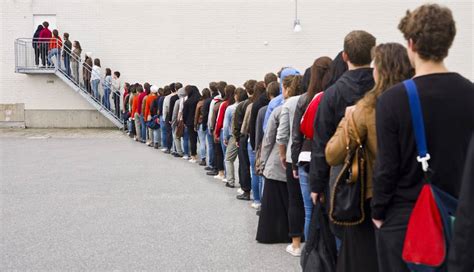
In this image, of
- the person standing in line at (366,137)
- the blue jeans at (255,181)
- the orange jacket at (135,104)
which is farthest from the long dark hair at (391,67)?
the orange jacket at (135,104)

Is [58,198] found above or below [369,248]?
below

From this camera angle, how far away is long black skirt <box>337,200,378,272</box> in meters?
3.99

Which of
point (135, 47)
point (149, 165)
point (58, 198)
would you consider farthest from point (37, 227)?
point (135, 47)

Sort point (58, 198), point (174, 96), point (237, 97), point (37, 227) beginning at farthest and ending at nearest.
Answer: point (174, 96)
point (237, 97)
point (58, 198)
point (37, 227)

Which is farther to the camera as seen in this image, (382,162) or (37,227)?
(37,227)

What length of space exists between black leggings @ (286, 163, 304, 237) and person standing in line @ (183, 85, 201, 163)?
8430 millimetres

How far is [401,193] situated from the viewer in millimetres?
3328

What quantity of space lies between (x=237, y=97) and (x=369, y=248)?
22.3 feet

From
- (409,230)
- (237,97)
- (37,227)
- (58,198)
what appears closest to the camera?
(409,230)

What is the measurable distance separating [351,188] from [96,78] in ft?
67.0

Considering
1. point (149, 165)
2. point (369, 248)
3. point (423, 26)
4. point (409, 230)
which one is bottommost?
point (149, 165)

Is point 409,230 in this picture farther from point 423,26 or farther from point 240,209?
Answer: point 240,209

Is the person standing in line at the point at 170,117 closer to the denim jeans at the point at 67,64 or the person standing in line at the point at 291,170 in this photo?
the denim jeans at the point at 67,64

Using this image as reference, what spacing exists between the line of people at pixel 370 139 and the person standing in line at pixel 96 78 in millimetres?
16667
